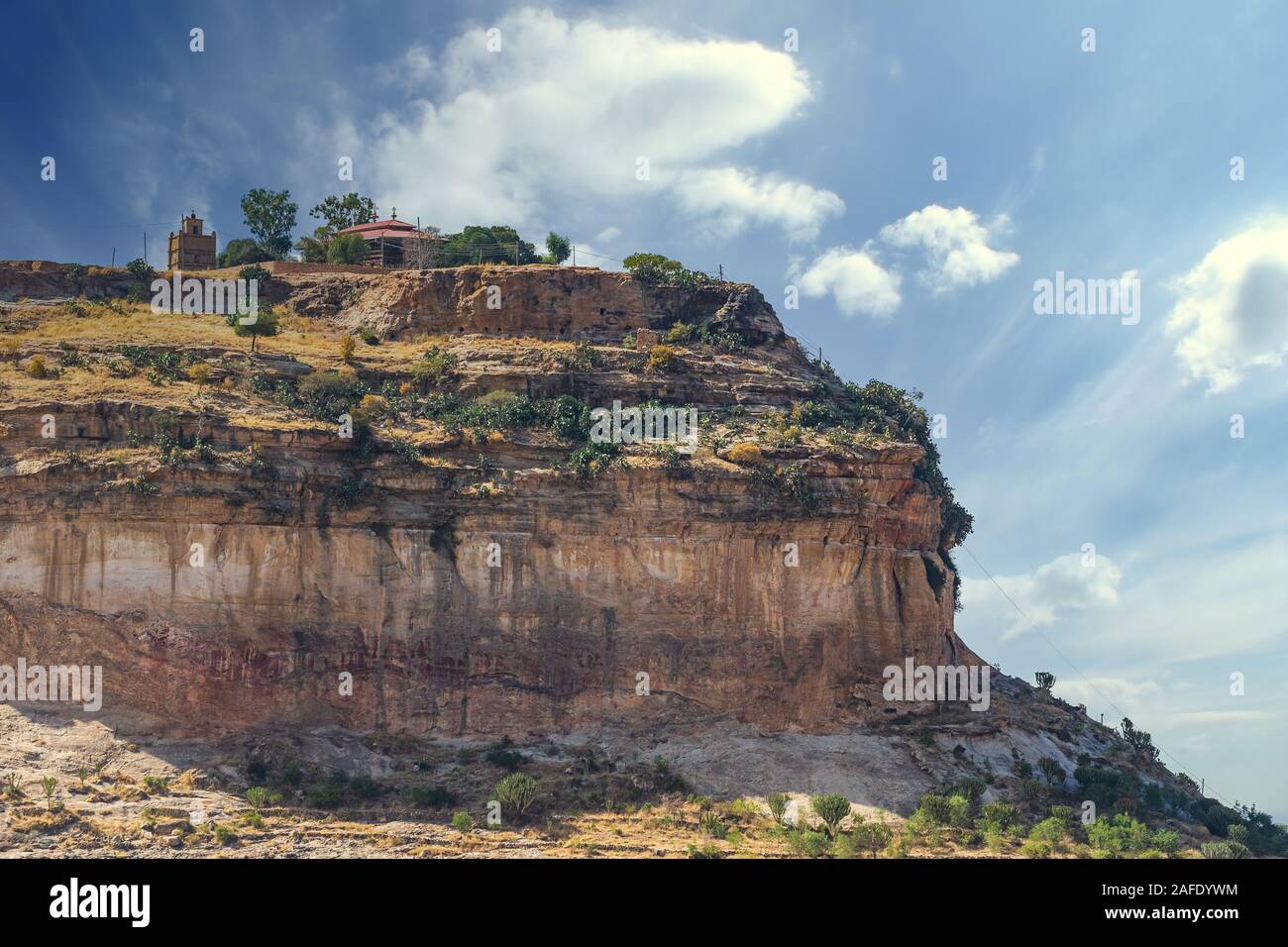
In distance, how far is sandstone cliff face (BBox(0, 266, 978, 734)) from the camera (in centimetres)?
A: 3906

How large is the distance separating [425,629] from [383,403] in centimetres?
817

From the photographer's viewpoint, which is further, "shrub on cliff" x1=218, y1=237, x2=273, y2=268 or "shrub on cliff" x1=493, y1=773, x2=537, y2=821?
"shrub on cliff" x1=218, y1=237, x2=273, y2=268

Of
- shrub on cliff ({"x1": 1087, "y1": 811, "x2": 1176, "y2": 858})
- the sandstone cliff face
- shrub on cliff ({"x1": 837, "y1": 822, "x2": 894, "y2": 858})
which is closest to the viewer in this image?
shrub on cliff ({"x1": 837, "y1": 822, "x2": 894, "y2": 858})

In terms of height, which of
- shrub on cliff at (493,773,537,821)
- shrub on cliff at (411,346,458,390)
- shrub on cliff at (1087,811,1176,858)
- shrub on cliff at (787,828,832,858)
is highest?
shrub on cliff at (411,346,458,390)

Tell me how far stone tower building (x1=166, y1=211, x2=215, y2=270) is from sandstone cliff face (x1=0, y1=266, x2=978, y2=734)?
46.8 feet

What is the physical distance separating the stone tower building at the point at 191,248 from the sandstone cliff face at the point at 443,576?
1425cm

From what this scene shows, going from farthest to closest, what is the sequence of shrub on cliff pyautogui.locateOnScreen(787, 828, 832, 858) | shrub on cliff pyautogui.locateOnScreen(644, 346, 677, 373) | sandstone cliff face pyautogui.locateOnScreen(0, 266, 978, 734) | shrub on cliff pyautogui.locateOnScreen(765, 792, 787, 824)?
1. shrub on cliff pyautogui.locateOnScreen(644, 346, 677, 373)
2. sandstone cliff face pyautogui.locateOnScreen(0, 266, 978, 734)
3. shrub on cliff pyautogui.locateOnScreen(765, 792, 787, 824)
4. shrub on cliff pyautogui.locateOnScreen(787, 828, 832, 858)

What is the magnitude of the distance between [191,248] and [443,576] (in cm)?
2436

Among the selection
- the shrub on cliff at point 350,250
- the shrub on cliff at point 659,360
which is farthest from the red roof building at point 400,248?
the shrub on cliff at point 659,360

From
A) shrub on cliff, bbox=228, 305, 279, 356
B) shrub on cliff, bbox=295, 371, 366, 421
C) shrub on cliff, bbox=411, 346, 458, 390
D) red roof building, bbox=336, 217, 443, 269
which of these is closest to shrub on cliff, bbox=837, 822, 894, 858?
shrub on cliff, bbox=295, 371, 366, 421

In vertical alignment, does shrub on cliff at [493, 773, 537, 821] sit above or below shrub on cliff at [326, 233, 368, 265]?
below

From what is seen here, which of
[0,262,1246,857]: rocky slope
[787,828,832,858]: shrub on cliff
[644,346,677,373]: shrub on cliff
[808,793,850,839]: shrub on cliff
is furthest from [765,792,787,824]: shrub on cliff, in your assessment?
[644,346,677,373]: shrub on cliff

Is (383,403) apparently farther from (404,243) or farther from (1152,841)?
(1152,841)

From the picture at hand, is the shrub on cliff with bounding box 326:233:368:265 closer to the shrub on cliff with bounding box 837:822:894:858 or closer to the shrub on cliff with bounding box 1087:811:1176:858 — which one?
the shrub on cliff with bounding box 837:822:894:858
